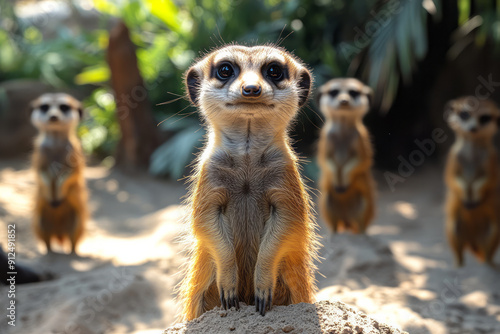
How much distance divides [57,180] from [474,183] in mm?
4557

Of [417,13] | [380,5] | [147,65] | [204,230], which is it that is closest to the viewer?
[204,230]

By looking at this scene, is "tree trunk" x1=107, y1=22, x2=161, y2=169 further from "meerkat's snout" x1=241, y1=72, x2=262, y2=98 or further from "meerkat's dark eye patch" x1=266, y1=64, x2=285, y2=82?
"meerkat's snout" x1=241, y1=72, x2=262, y2=98

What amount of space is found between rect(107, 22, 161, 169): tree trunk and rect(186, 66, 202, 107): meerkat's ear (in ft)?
20.7

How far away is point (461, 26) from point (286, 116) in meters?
7.08

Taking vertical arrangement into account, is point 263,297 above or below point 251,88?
below

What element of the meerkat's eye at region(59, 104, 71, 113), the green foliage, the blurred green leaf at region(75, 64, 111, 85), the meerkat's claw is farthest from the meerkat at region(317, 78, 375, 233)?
the blurred green leaf at region(75, 64, 111, 85)

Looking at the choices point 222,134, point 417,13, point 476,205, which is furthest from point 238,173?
point 417,13

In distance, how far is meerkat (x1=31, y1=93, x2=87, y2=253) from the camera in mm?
5828

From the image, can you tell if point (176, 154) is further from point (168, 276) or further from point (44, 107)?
point (168, 276)

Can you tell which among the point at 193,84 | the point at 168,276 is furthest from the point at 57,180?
the point at 193,84

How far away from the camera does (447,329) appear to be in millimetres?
3238

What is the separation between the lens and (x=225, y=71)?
2410 millimetres

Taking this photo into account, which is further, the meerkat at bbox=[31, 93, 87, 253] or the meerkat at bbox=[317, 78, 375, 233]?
the meerkat at bbox=[317, 78, 375, 233]

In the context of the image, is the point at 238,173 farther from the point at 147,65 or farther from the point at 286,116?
the point at 147,65
